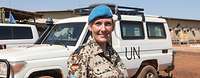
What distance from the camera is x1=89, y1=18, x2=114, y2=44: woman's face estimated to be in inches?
114

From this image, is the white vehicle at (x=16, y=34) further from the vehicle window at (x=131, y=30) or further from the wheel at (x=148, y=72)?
the wheel at (x=148, y=72)

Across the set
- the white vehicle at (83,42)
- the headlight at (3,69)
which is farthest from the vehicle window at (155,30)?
the headlight at (3,69)

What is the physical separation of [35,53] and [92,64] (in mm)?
4595

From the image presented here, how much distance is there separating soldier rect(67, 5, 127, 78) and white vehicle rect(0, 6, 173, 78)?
4.33 m

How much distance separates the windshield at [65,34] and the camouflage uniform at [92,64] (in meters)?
5.15

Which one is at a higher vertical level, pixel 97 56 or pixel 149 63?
pixel 97 56

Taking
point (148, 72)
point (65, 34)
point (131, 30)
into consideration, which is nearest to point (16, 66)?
point (65, 34)

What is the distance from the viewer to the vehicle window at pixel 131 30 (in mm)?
9102

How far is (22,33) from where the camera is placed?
502 inches

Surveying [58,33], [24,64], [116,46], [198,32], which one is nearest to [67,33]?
[58,33]

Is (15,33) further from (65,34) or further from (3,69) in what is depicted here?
(3,69)

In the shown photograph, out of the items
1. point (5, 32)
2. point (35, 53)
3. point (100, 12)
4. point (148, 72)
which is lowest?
point (148, 72)

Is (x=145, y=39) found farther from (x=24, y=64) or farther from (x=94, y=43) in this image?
(x=94, y=43)

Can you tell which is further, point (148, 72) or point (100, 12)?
point (148, 72)
